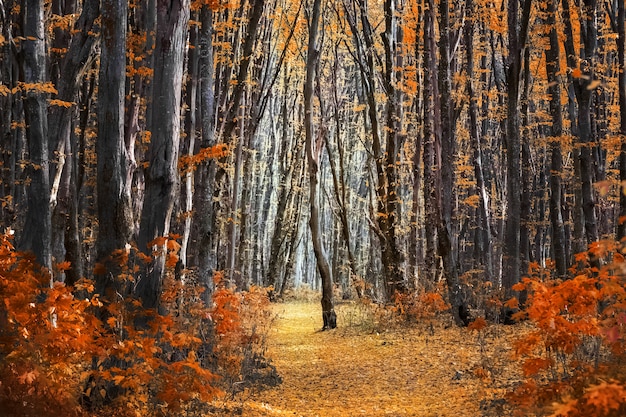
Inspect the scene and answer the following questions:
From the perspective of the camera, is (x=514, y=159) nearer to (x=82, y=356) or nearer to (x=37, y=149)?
(x=37, y=149)

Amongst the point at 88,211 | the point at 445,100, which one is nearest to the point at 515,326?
the point at 445,100

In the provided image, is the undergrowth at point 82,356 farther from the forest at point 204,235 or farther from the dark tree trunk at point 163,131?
the dark tree trunk at point 163,131

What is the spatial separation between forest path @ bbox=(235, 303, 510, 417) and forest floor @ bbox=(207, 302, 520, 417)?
0.05 feet

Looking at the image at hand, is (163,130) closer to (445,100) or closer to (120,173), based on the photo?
(120,173)

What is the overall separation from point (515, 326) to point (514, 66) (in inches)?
222

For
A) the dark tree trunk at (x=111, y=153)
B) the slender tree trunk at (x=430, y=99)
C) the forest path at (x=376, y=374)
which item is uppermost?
the slender tree trunk at (x=430, y=99)

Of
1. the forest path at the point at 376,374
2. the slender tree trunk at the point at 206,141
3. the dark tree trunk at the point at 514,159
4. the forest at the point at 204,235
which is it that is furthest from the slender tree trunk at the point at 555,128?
the slender tree trunk at the point at 206,141

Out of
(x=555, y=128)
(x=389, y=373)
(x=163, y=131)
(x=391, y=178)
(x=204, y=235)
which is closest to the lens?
(x=163, y=131)

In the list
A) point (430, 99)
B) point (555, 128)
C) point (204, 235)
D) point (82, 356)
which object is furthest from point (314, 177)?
point (82, 356)

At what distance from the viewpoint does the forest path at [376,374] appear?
8.13 meters

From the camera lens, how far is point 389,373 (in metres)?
10.6

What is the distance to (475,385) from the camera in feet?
28.7

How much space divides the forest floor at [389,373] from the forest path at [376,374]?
0.01 m

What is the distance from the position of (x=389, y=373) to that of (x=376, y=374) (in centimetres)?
23
